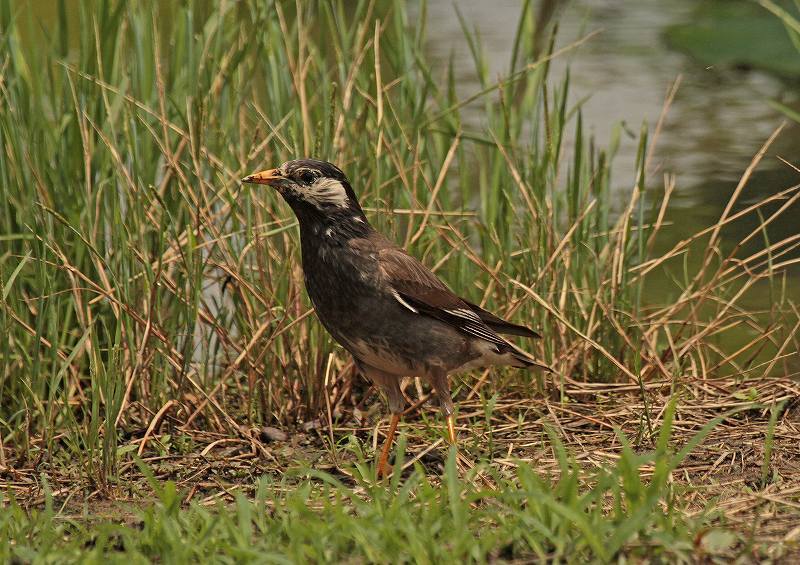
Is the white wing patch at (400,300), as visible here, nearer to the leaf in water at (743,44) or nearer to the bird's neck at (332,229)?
the bird's neck at (332,229)

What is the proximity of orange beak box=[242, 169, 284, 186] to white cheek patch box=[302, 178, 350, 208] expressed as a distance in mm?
97

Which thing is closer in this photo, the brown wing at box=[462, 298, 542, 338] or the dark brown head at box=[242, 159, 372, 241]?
the dark brown head at box=[242, 159, 372, 241]

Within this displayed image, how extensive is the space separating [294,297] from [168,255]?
1.90 feet

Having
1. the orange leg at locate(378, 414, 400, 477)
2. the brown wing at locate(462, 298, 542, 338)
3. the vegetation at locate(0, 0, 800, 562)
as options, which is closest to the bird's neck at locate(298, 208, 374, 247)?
the vegetation at locate(0, 0, 800, 562)

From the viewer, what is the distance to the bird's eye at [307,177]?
398cm

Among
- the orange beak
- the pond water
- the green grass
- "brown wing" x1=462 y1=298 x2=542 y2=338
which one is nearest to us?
the green grass

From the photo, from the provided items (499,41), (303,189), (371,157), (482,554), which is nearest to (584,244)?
(371,157)

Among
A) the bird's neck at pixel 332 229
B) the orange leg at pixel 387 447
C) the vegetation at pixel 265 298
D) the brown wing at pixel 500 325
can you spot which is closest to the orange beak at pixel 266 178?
the bird's neck at pixel 332 229

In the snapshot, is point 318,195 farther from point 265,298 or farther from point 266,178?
point 265,298

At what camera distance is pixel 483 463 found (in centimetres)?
351

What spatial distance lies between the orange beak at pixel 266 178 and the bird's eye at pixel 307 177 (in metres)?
0.07

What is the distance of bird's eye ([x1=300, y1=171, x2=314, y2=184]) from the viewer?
398 cm

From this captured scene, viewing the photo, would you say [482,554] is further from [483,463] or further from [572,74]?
[572,74]

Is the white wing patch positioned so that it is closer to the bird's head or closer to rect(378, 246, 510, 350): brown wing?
rect(378, 246, 510, 350): brown wing
